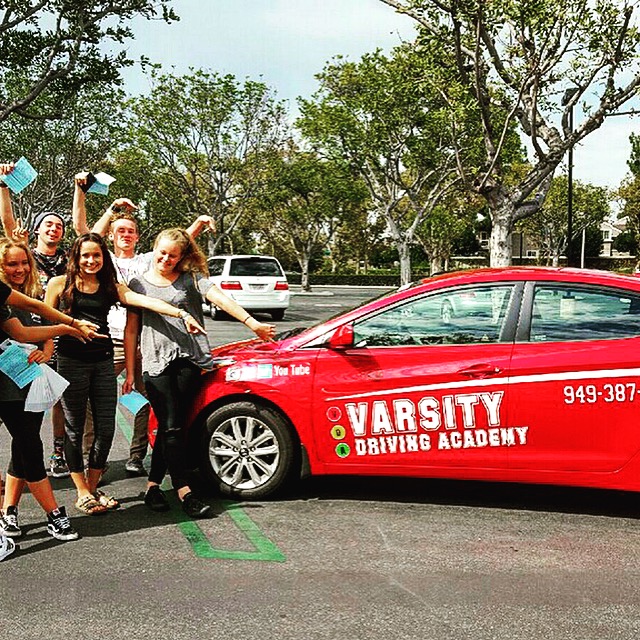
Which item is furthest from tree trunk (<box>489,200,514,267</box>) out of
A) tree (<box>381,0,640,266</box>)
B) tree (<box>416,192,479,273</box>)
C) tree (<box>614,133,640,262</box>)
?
tree (<box>614,133,640,262</box>)

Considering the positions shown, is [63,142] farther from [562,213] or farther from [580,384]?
[580,384]

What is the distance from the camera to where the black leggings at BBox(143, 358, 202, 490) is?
16.4 feet

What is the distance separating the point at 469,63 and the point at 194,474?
529 inches

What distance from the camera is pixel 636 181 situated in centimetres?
5159

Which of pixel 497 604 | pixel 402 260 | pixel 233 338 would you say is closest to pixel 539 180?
pixel 233 338

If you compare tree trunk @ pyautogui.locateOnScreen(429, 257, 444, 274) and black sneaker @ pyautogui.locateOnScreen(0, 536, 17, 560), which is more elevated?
tree trunk @ pyautogui.locateOnScreen(429, 257, 444, 274)

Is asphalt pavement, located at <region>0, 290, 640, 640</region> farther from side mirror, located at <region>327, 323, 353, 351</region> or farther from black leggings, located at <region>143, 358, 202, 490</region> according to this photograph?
side mirror, located at <region>327, 323, 353, 351</region>

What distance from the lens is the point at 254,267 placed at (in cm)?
2231

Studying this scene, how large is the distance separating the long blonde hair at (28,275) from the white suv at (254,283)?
1700cm

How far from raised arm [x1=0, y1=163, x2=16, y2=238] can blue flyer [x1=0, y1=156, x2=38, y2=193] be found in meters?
0.03

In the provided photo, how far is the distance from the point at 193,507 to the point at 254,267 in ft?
57.7

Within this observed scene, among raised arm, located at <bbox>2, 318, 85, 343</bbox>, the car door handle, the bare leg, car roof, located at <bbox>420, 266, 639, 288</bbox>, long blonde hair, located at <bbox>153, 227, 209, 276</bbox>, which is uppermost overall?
long blonde hair, located at <bbox>153, 227, 209, 276</bbox>

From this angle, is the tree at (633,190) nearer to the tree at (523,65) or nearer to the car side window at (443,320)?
the tree at (523,65)

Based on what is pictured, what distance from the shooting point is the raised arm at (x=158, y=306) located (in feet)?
16.3
